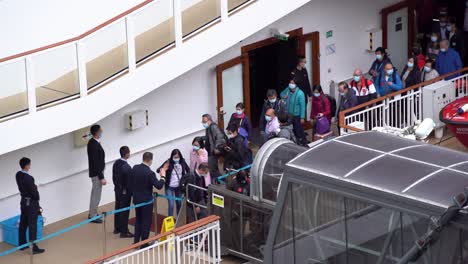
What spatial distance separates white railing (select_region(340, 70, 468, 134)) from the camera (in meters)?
21.0

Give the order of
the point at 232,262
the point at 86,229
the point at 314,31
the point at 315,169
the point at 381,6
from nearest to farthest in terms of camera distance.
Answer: the point at 315,169
the point at 232,262
the point at 86,229
the point at 314,31
the point at 381,6

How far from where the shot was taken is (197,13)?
65.6ft

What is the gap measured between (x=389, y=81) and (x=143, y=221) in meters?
6.86

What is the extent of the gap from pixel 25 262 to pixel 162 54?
4217 mm

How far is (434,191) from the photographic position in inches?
470

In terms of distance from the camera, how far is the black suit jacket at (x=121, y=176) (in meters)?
Result: 18.4

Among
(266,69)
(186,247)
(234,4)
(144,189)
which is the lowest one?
(186,247)

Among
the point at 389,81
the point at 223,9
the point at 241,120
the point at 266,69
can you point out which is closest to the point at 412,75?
the point at 389,81

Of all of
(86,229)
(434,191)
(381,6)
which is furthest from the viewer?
(381,6)

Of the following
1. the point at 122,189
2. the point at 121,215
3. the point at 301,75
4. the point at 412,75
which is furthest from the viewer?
the point at 301,75

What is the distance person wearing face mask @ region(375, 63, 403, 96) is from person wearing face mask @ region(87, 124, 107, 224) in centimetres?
633

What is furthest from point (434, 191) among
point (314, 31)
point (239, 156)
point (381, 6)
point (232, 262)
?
point (381, 6)

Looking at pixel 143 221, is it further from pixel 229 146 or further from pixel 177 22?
pixel 177 22

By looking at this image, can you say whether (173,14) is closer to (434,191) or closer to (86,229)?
(86,229)
